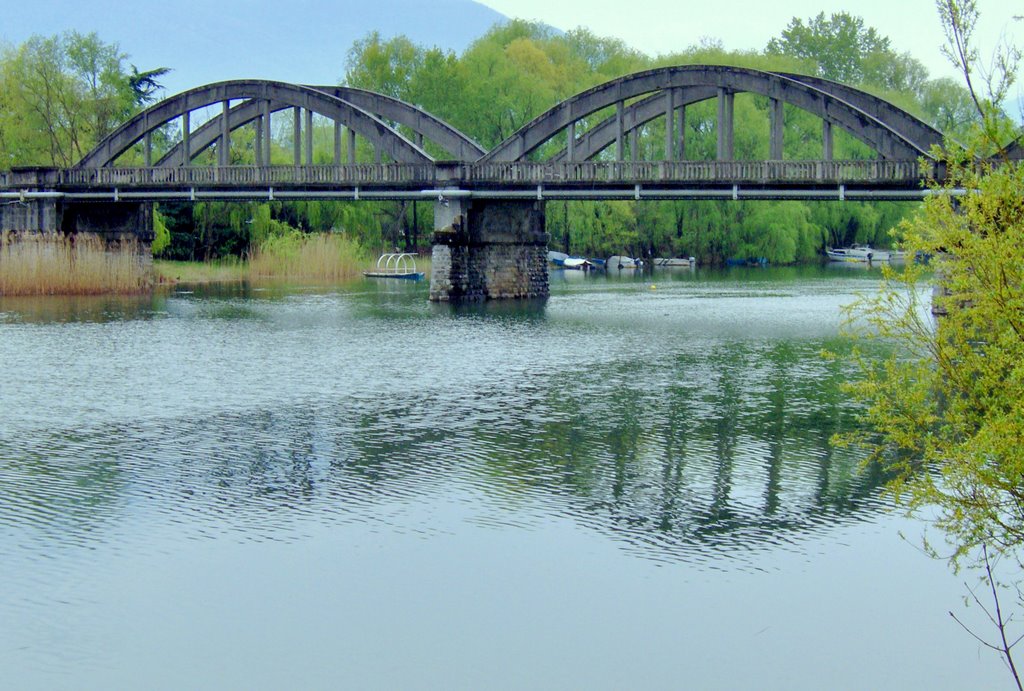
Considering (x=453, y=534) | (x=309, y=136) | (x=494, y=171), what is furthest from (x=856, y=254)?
(x=453, y=534)

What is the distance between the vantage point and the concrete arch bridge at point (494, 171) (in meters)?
45.3

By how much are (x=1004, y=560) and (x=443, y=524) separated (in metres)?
5.67

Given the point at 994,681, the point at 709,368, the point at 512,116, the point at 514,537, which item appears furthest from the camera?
the point at 512,116

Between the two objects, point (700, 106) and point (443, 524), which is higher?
point (700, 106)

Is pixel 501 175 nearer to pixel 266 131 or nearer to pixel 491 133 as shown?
pixel 266 131

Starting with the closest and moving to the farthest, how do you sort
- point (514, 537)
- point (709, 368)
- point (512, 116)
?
point (514, 537)
point (709, 368)
point (512, 116)

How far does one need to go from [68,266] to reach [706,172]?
22.9 metres

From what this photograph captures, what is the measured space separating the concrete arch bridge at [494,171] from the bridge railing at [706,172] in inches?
1.9

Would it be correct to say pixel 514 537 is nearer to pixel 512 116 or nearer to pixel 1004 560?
pixel 1004 560

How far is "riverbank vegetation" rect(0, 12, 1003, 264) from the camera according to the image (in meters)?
71.2

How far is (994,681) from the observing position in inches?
429

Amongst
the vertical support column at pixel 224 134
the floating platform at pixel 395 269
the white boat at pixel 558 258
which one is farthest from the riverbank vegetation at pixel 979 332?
the white boat at pixel 558 258

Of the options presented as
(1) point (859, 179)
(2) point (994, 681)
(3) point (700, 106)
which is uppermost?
(3) point (700, 106)

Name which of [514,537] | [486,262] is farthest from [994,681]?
[486,262]
